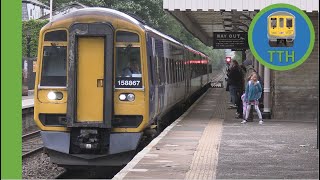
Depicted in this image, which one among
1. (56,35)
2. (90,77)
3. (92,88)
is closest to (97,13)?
(56,35)

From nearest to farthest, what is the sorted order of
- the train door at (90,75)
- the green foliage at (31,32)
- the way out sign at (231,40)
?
the train door at (90,75) → the way out sign at (231,40) → the green foliage at (31,32)

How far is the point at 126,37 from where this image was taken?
10.9 meters

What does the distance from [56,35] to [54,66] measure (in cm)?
55

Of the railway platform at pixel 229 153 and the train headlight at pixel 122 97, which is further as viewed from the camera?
the train headlight at pixel 122 97

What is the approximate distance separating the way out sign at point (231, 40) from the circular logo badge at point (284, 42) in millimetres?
15747

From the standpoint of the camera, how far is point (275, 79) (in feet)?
55.4

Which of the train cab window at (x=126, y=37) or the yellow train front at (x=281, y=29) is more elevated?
the train cab window at (x=126, y=37)

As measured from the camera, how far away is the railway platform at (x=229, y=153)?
818 centimetres

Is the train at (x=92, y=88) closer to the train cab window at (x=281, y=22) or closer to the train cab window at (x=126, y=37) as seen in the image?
the train cab window at (x=126, y=37)

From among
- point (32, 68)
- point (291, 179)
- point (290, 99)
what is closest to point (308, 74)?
point (290, 99)

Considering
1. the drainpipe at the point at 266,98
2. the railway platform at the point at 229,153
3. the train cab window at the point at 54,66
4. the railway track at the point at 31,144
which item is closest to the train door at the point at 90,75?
the train cab window at the point at 54,66

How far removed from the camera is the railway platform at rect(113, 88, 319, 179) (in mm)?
8180

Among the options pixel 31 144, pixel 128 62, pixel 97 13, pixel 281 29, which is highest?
pixel 97 13

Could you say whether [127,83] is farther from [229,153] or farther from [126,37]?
[229,153]
